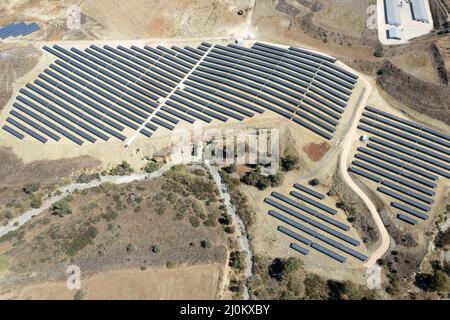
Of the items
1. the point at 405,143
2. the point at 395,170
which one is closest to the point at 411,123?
the point at 405,143

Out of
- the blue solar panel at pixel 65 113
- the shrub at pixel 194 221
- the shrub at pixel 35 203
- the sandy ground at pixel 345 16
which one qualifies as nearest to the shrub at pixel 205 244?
the shrub at pixel 194 221

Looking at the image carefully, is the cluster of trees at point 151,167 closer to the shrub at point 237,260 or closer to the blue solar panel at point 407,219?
the shrub at point 237,260

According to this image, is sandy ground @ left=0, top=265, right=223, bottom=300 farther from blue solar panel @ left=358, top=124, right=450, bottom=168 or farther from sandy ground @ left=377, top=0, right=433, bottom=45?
sandy ground @ left=377, top=0, right=433, bottom=45

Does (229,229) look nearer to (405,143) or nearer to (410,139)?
(405,143)

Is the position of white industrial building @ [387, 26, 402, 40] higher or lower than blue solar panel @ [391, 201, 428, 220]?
higher

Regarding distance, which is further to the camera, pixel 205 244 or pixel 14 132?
pixel 14 132

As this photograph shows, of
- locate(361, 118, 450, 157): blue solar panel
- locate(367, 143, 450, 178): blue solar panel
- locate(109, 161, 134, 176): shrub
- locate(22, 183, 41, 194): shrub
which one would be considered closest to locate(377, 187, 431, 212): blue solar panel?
locate(367, 143, 450, 178): blue solar panel
